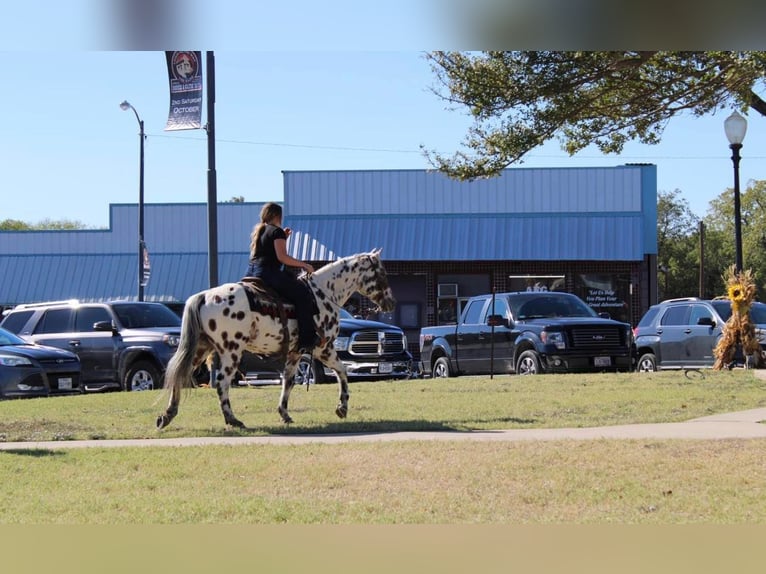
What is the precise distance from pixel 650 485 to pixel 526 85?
705 centimetres

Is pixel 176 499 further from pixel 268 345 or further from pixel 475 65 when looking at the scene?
pixel 475 65

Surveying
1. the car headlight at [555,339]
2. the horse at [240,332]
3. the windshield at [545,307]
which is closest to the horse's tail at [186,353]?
the horse at [240,332]

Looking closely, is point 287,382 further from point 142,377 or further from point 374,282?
point 142,377

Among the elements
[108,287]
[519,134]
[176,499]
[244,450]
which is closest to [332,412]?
[244,450]

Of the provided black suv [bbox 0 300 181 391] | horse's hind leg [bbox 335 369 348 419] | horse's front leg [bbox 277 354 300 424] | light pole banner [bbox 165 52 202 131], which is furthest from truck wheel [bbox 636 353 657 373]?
horse's front leg [bbox 277 354 300 424]

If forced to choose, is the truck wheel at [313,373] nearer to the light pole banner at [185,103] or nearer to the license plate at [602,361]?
the light pole banner at [185,103]

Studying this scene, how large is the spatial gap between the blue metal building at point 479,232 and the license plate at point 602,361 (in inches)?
786

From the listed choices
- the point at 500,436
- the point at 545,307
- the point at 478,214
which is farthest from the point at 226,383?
the point at 478,214

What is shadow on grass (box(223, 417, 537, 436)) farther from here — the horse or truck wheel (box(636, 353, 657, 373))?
truck wheel (box(636, 353, 657, 373))

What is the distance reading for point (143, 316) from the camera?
21.3 metres

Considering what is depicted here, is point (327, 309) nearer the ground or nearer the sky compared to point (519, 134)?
nearer the ground

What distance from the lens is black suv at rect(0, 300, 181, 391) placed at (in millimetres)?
20297

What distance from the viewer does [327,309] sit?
481 inches

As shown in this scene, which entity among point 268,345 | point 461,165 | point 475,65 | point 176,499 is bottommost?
point 176,499
